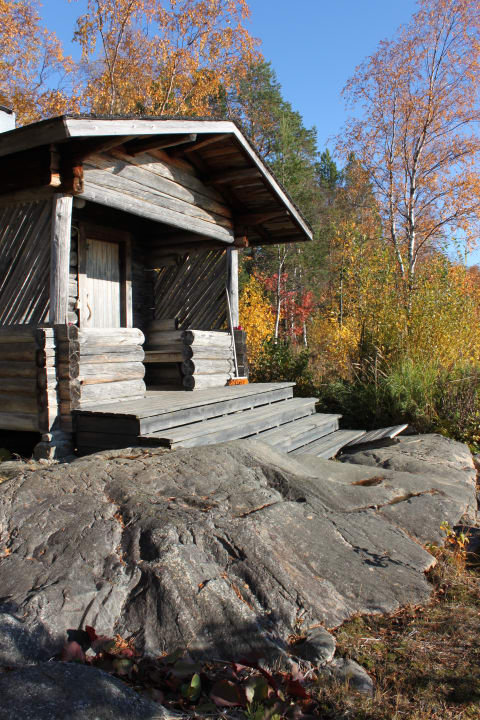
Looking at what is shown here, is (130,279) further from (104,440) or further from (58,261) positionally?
(104,440)

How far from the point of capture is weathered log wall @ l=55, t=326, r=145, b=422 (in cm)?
600

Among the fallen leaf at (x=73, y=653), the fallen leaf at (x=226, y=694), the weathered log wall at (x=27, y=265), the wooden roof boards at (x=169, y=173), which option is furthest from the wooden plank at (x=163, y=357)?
the fallen leaf at (x=226, y=694)

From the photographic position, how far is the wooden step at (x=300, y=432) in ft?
23.5

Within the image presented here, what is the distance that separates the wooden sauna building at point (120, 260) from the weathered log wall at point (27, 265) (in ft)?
0.06

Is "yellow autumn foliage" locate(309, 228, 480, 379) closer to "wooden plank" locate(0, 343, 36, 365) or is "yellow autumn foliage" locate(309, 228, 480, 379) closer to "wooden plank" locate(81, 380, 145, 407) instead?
"wooden plank" locate(81, 380, 145, 407)

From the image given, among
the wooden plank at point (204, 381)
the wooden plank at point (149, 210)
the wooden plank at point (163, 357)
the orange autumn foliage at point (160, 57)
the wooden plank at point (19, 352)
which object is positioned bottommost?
the wooden plank at point (204, 381)

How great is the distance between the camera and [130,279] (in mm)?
9852

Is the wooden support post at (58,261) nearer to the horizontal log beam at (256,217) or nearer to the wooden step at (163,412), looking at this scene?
the wooden step at (163,412)

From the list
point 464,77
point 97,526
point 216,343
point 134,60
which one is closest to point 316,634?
point 97,526

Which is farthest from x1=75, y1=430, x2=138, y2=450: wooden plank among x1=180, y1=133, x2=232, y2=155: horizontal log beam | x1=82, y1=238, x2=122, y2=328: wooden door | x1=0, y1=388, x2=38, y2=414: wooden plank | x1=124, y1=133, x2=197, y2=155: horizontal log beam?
x1=180, y1=133, x2=232, y2=155: horizontal log beam

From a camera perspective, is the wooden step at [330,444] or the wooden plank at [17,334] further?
the wooden step at [330,444]

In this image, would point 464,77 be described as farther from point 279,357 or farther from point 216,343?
point 216,343

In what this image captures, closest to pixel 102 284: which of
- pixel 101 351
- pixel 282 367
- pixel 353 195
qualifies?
pixel 101 351

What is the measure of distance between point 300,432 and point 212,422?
173 cm
